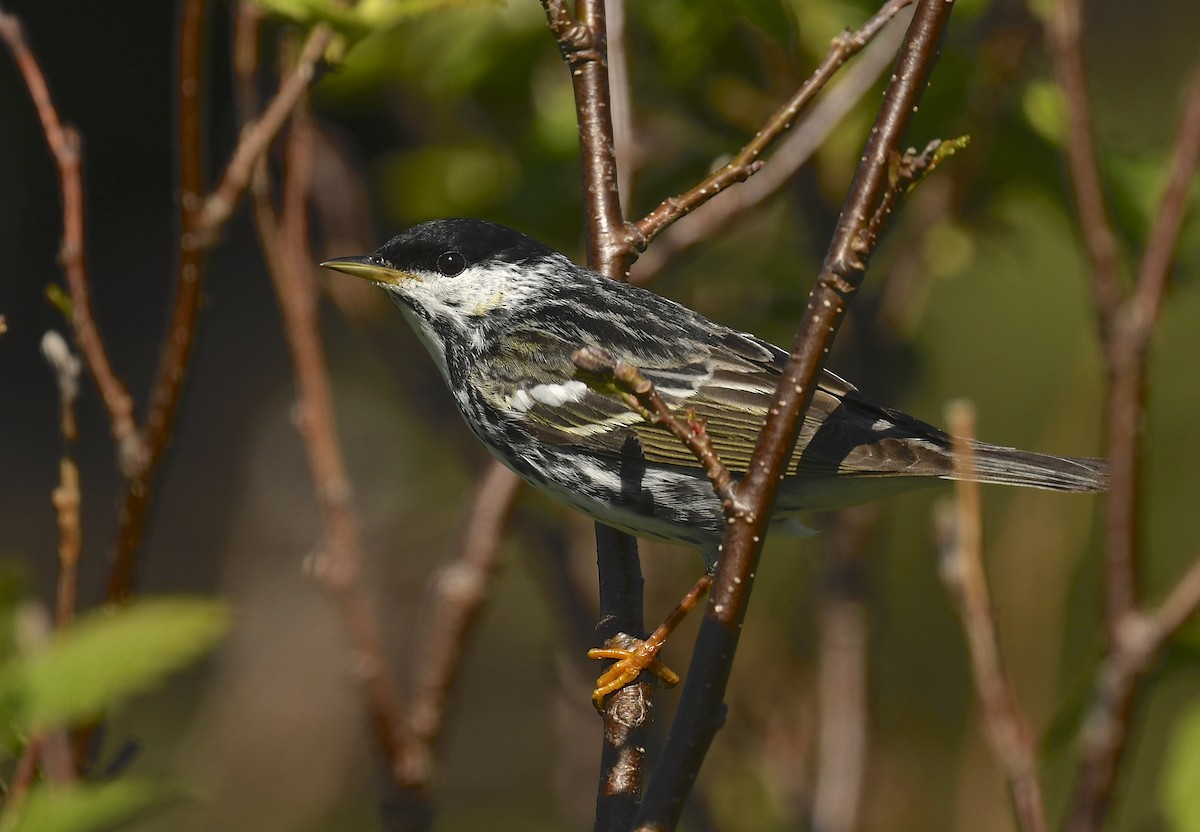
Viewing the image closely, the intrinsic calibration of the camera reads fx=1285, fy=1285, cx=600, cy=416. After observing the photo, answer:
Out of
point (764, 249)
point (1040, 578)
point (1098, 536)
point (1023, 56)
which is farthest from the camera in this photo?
point (1098, 536)

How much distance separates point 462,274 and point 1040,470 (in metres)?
1.77

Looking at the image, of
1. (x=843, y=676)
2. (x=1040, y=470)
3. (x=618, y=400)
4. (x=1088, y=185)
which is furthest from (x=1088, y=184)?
(x=843, y=676)

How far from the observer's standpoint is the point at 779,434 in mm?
2240

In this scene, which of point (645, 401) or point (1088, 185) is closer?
point (645, 401)

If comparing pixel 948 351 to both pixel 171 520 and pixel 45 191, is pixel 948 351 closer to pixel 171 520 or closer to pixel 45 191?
pixel 171 520

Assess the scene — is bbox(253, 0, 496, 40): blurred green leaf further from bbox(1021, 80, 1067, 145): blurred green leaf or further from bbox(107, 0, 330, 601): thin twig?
bbox(1021, 80, 1067, 145): blurred green leaf

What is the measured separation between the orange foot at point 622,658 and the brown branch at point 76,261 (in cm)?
120

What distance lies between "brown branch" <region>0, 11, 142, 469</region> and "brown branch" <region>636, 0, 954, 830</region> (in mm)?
1387

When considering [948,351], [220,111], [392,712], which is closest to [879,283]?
[392,712]

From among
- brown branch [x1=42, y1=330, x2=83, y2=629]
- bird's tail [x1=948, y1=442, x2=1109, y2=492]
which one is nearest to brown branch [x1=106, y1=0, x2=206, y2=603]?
→ brown branch [x1=42, y1=330, x2=83, y2=629]

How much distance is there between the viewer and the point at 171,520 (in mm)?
10312

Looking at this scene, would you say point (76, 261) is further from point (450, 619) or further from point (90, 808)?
point (90, 808)

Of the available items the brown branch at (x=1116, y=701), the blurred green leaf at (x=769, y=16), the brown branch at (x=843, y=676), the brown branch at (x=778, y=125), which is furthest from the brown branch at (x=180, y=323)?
the brown branch at (x=843, y=676)

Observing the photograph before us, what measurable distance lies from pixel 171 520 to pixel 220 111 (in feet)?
11.4
